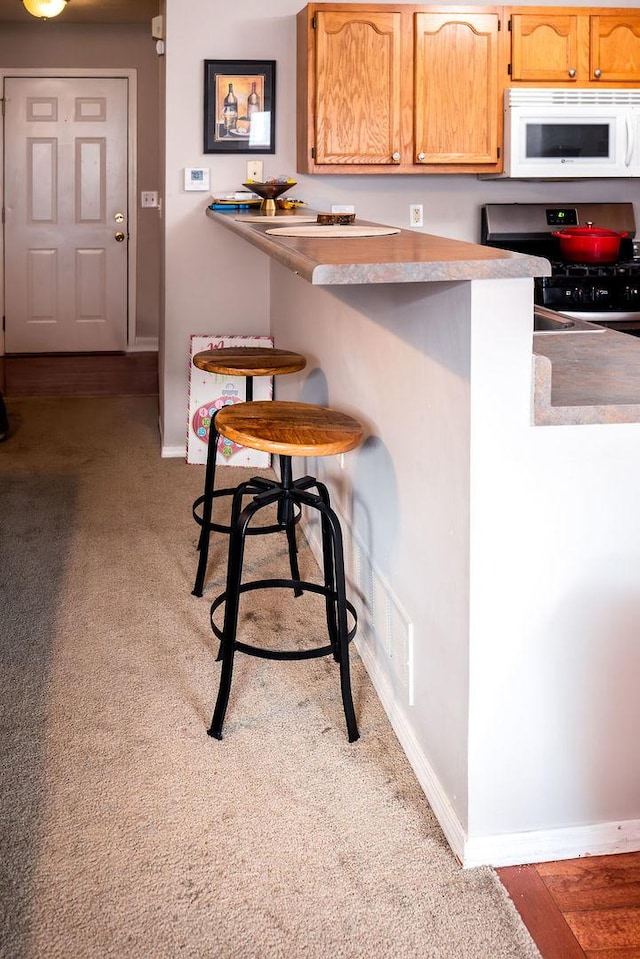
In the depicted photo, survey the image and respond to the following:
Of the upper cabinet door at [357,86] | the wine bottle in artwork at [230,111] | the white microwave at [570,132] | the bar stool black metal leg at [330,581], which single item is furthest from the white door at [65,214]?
the bar stool black metal leg at [330,581]

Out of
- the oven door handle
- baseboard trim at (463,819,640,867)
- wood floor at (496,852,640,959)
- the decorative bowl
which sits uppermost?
the oven door handle

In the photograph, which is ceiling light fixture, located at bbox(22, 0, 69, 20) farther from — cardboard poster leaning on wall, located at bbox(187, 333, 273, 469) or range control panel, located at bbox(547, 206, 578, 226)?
range control panel, located at bbox(547, 206, 578, 226)

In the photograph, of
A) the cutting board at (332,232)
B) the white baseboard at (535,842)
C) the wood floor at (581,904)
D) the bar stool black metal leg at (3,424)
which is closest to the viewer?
the wood floor at (581,904)

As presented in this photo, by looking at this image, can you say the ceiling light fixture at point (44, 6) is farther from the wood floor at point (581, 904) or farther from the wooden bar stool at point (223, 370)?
the wood floor at point (581, 904)

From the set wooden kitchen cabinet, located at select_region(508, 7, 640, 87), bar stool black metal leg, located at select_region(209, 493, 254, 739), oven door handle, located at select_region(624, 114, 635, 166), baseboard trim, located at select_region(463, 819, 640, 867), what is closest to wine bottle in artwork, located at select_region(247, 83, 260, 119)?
wooden kitchen cabinet, located at select_region(508, 7, 640, 87)

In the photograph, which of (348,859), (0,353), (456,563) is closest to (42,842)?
(348,859)

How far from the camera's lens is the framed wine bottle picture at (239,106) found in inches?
173

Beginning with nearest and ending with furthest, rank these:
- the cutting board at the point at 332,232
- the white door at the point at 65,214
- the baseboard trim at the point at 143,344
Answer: the cutting board at the point at 332,232, the white door at the point at 65,214, the baseboard trim at the point at 143,344

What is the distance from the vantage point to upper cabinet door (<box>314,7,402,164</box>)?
4.18 meters

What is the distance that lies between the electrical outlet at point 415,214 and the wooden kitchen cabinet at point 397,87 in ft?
1.14

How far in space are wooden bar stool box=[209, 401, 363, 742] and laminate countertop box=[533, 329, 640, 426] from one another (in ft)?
1.70

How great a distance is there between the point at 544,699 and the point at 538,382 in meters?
0.58

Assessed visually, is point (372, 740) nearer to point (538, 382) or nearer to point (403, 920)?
point (403, 920)

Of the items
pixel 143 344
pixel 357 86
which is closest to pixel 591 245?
pixel 357 86
